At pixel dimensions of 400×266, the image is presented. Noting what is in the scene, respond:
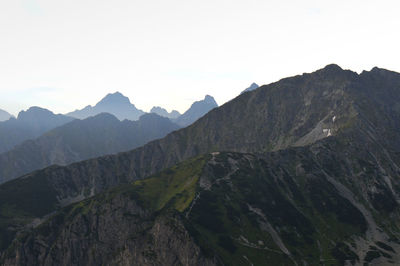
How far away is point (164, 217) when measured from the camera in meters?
182

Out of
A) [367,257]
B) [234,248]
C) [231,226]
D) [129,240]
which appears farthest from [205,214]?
[367,257]

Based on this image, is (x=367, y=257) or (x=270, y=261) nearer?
(x=270, y=261)

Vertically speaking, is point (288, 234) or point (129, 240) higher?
point (129, 240)

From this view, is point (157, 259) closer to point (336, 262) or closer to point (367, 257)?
point (336, 262)

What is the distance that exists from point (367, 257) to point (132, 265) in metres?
115

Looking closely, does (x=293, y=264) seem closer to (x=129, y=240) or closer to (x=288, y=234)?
(x=288, y=234)

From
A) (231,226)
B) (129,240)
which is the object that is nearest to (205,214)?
(231,226)

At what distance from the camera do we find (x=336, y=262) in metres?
175

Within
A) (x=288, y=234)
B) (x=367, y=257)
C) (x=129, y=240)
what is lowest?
(x=367, y=257)

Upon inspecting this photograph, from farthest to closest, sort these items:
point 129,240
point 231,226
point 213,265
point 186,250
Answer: point 231,226 → point 129,240 → point 186,250 → point 213,265

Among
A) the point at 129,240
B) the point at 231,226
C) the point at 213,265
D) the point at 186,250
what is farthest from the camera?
the point at 231,226

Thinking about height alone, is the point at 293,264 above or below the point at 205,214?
below

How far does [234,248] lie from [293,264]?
28241 mm

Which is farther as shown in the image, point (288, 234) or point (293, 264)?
point (288, 234)
